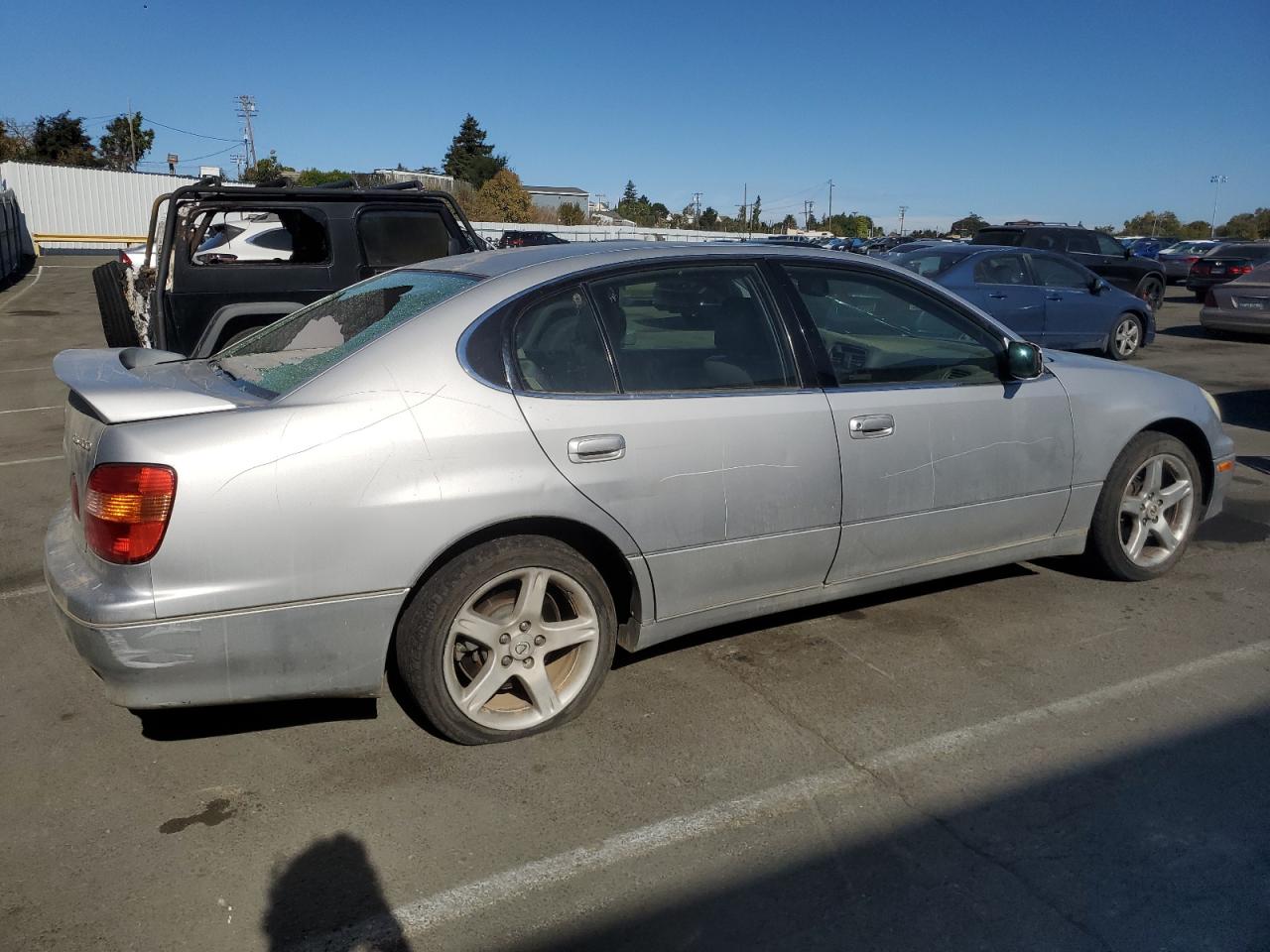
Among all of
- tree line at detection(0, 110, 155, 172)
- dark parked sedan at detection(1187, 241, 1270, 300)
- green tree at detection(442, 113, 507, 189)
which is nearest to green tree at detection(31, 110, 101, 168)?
tree line at detection(0, 110, 155, 172)

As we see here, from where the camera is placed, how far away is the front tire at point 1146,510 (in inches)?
186

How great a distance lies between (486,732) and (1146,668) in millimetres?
2569

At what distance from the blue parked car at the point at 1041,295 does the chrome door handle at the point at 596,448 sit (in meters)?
9.18

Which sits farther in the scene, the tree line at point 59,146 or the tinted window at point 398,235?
the tree line at point 59,146

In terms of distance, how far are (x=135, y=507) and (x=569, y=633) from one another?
1.38 metres

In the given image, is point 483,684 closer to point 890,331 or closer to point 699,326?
point 699,326

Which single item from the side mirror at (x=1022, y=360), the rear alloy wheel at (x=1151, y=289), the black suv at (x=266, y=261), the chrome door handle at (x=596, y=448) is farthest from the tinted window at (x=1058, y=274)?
the chrome door handle at (x=596, y=448)

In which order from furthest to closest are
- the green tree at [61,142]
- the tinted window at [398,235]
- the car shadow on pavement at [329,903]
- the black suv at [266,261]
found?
the green tree at [61,142] < the tinted window at [398,235] < the black suv at [266,261] < the car shadow on pavement at [329,903]

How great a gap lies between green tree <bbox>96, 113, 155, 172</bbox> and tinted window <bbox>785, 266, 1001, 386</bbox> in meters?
83.3

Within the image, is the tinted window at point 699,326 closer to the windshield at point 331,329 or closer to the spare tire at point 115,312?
the windshield at point 331,329

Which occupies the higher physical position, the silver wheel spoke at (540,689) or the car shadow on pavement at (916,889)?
the silver wheel spoke at (540,689)

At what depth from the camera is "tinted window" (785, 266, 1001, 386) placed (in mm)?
4070

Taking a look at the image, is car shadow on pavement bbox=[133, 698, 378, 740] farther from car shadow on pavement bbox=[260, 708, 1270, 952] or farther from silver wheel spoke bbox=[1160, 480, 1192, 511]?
silver wheel spoke bbox=[1160, 480, 1192, 511]

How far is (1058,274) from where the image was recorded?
1262 cm
